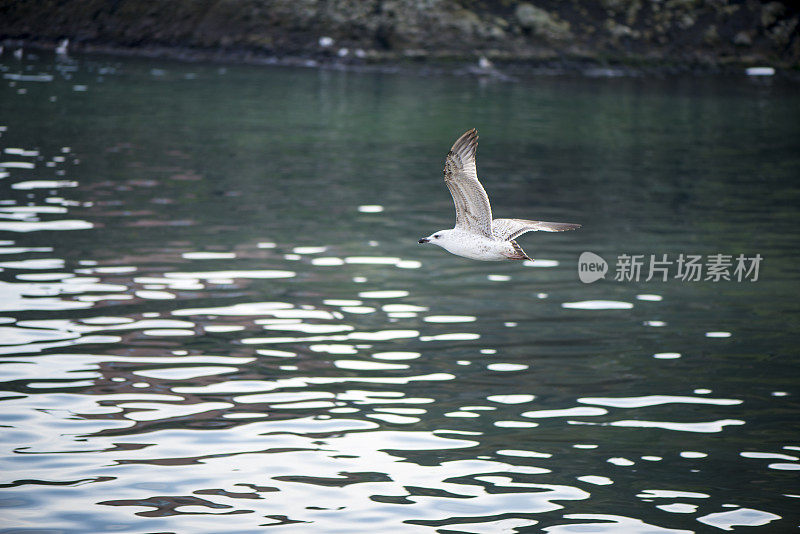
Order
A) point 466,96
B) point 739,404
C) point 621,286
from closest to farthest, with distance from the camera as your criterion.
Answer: point 739,404 → point 621,286 → point 466,96

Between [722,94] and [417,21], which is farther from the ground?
[417,21]

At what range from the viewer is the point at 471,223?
45.4 feet

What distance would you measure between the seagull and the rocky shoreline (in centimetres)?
6721

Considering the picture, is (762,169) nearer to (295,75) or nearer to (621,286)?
(621,286)

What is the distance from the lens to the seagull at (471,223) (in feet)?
43.4

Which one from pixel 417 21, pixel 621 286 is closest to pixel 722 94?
pixel 417 21

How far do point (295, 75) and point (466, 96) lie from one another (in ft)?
46.7

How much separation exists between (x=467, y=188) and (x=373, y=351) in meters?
6.37

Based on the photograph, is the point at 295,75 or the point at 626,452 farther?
the point at 295,75

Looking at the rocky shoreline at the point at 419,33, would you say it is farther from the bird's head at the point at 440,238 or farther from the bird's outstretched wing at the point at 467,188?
the bird's outstretched wing at the point at 467,188

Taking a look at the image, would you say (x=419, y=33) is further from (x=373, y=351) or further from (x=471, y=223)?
(x=471, y=223)

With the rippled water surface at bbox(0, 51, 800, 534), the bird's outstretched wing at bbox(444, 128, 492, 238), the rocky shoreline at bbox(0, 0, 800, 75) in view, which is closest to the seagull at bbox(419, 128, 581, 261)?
the bird's outstretched wing at bbox(444, 128, 492, 238)

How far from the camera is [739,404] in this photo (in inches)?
698

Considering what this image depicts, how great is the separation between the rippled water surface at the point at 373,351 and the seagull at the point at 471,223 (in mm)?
3076
